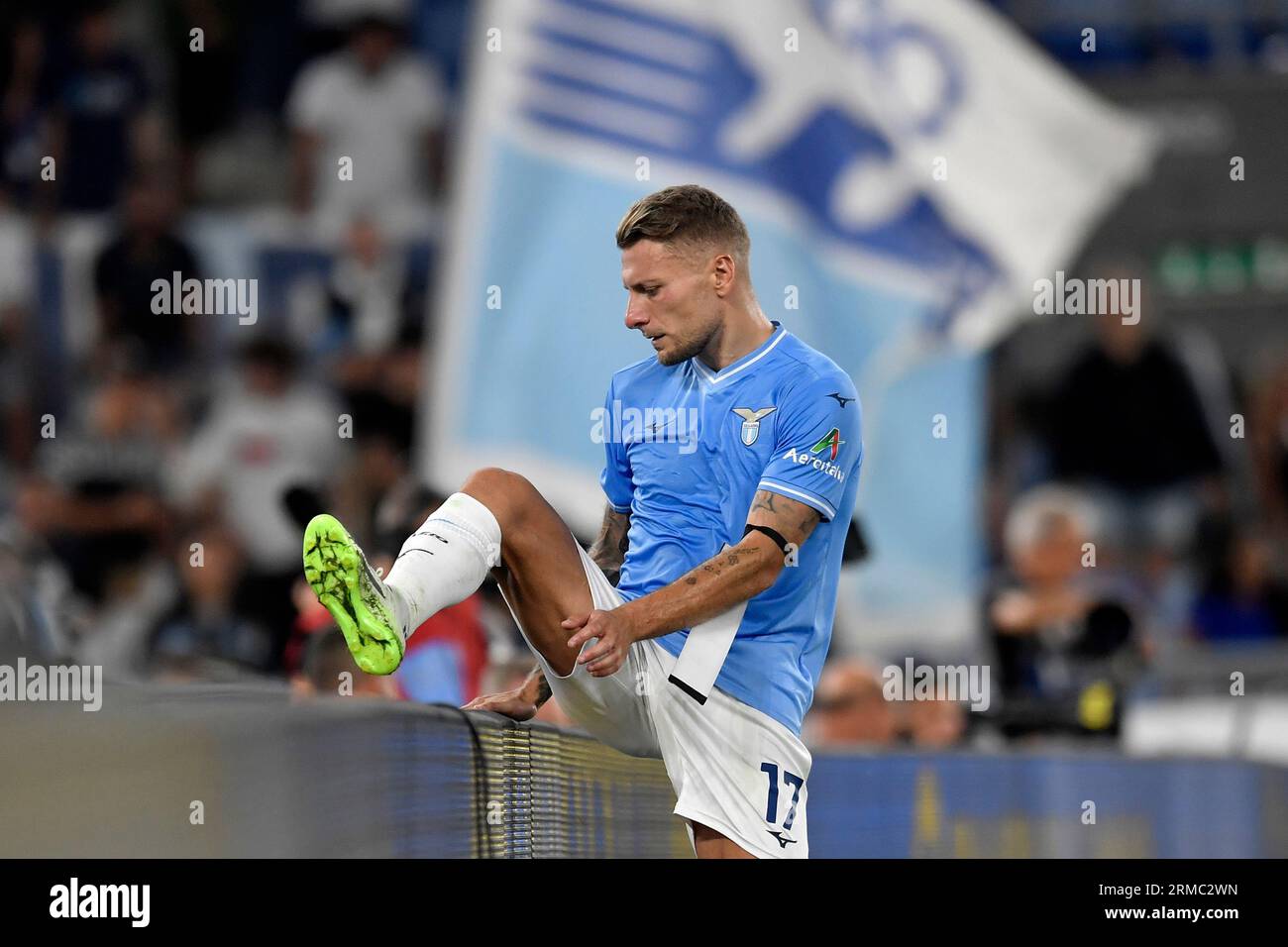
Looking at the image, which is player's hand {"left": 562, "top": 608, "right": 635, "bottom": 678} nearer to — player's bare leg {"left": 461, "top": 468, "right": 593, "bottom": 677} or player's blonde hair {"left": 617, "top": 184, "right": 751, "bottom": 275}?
player's bare leg {"left": 461, "top": 468, "right": 593, "bottom": 677}

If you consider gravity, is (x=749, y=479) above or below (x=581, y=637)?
above

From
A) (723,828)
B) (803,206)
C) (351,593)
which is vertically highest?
(803,206)

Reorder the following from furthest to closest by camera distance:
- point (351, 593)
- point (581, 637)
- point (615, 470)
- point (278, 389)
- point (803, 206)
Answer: point (278, 389), point (803, 206), point (615, 470), point (581, 637), point (351, 593)

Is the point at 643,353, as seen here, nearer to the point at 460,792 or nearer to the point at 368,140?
the point at 368,140

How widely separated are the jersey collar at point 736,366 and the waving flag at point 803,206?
464 cm

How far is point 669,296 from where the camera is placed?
17.7 ft

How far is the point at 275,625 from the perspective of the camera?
11.2 m

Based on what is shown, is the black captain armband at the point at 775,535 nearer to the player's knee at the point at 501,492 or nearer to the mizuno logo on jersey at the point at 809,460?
the mizuno logo on jersey at the point at 809,460

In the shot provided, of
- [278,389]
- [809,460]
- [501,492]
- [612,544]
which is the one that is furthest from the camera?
[278,389]

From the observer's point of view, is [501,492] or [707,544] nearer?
[501,492]

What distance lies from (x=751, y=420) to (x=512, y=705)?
98cm

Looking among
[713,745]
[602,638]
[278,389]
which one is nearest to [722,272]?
[602,638]

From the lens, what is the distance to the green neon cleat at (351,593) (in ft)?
15.7

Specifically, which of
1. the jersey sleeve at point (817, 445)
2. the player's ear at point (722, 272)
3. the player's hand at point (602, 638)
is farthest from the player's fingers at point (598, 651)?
the player's ear at point (722, 272)
